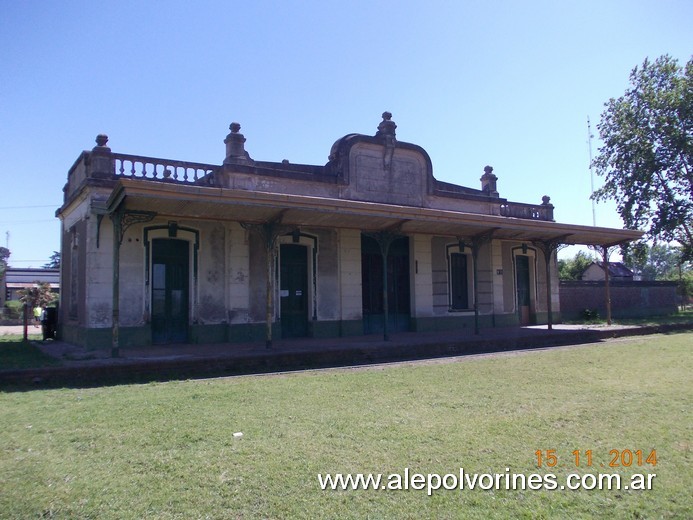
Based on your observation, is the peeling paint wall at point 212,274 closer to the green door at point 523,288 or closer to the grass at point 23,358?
the grass at point 23,358

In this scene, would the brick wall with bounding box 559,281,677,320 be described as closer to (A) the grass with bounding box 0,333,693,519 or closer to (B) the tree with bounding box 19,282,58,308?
(A) the grass with bounding box 0,333,693,519

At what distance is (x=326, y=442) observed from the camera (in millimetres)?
4426

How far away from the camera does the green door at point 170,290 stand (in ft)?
39.2

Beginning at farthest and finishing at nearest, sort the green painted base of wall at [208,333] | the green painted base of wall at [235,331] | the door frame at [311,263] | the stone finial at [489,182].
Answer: the stone finial at [489,182], the door frame at [311,263], the green painted base of wall at [208,333], the green painted base of wall at [235,331]

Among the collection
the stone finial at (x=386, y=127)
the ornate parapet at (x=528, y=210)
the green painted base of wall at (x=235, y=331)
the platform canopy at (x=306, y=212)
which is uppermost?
the stone finial at (x=386, y=127)

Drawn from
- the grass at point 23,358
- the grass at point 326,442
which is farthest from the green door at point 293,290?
the grass at point 326,442

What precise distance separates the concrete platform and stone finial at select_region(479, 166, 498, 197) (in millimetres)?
5752

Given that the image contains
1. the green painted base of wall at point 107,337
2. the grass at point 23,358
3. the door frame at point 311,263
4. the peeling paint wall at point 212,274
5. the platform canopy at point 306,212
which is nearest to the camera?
the grass at point 23,358

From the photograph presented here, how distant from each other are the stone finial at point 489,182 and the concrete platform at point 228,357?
5.75 meters

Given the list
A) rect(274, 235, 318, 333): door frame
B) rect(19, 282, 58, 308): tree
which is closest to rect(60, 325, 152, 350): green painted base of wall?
rect(274, 235, 318, 333): door frame

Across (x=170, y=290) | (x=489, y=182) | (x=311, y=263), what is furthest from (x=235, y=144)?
(x=489, y=182)

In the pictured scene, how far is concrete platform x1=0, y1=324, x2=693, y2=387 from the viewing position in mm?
7754

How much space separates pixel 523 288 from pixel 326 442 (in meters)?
15.6
